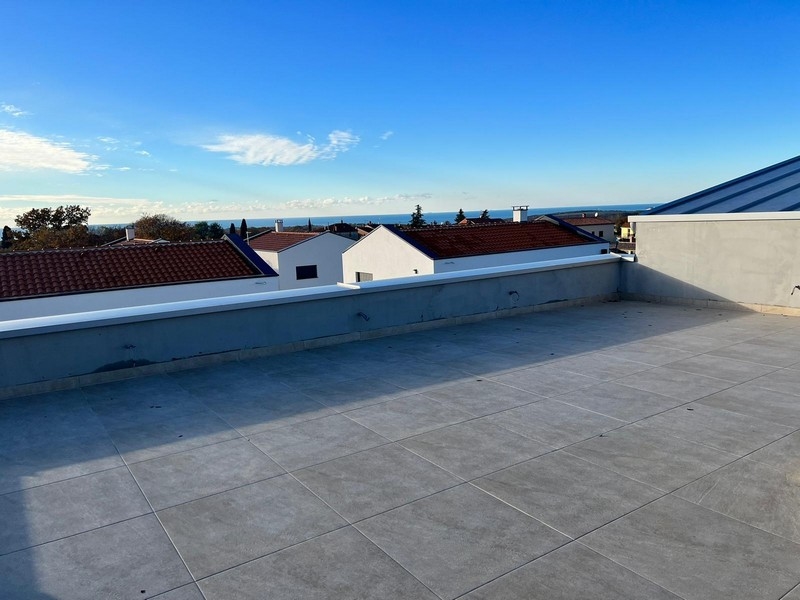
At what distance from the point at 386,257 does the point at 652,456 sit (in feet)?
80.6

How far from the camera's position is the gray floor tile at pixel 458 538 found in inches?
113

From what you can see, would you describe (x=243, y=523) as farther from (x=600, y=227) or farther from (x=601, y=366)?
(x=600, y=227)

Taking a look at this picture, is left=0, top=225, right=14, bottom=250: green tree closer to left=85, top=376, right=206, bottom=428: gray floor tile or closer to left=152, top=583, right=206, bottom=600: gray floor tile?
left=85, top=376, right=206, bottom=428: gray floor tile

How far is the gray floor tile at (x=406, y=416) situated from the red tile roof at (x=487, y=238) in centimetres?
2049

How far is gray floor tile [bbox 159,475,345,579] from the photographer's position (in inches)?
121

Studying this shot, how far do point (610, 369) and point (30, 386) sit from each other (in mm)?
6571

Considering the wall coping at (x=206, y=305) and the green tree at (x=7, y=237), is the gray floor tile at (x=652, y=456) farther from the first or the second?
the green tree at (x=7, y=237)

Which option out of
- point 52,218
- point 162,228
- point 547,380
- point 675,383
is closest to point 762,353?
point 675,383

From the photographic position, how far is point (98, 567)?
117 inches

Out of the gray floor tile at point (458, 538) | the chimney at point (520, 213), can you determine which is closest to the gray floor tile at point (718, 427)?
the gray floor tile at point (458, 538)

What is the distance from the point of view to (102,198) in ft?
238

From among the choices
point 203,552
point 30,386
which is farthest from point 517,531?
point 30,386

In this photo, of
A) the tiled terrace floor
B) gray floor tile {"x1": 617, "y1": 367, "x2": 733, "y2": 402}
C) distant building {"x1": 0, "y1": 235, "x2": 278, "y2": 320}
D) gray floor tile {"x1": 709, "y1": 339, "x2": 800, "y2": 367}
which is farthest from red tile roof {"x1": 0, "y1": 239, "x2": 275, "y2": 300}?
gray floor tile {"x1": 617, "y1": 367, "x2": 733, "y2": 402}

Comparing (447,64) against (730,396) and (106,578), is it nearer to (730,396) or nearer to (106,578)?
(730,396)
